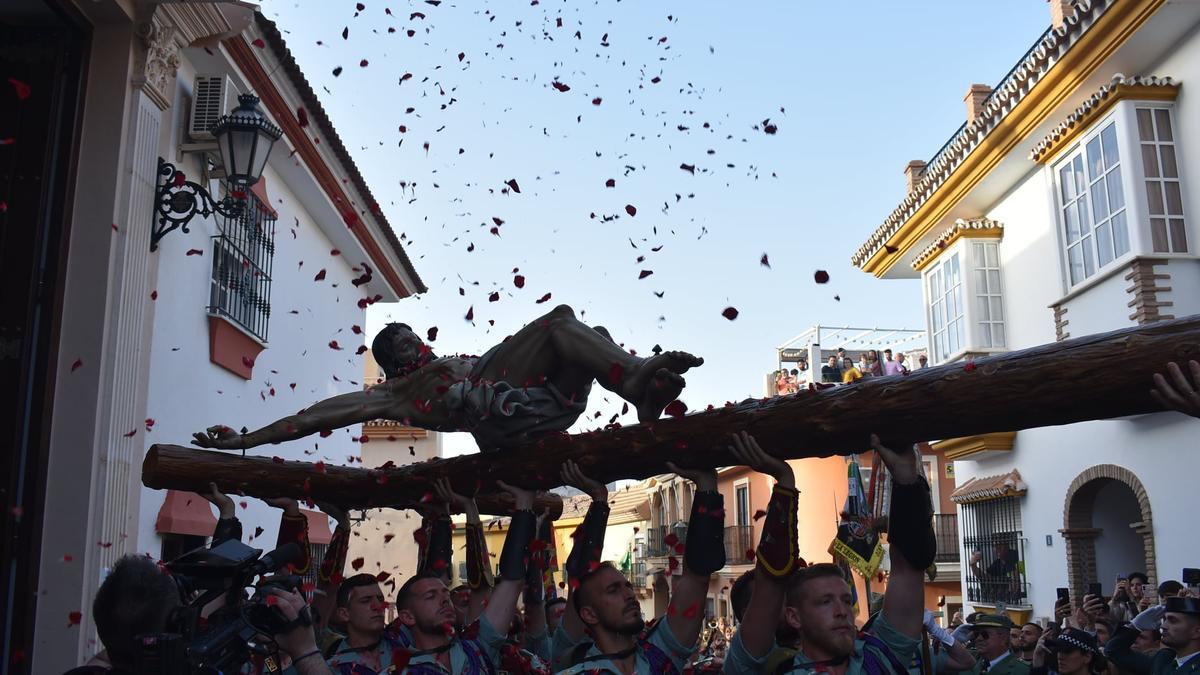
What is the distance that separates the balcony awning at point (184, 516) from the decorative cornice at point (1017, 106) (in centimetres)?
983

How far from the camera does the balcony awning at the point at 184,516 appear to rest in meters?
8.06

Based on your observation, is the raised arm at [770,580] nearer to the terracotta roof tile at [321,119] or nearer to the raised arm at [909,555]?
the raised arm at [909,555]

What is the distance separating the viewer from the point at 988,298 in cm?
1627

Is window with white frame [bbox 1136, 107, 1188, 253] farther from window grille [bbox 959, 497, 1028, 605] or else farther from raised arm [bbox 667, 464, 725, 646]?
raised arm [bbox 667, 464, 725, 646]

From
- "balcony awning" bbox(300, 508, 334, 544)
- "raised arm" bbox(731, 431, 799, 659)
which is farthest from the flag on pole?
"balcony awning" bbox(300, 508, 334, 544)

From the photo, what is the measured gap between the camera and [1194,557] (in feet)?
37.6

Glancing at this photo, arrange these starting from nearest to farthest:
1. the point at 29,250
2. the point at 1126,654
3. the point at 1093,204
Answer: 1. the point at 1126,654
2. the point at 29,250
3. the point at 1093,204

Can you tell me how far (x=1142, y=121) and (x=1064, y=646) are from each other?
313 inches

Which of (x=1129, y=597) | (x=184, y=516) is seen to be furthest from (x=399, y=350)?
(x=1129, y=597)

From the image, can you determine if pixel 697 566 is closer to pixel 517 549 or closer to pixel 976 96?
pixel 517 549

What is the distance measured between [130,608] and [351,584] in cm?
250

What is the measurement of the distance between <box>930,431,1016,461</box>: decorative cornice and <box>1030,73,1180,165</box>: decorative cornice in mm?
3803

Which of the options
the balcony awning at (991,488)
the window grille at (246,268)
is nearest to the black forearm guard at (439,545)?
the window grille at (246,268)

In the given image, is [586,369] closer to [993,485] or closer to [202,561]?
[202,561]
